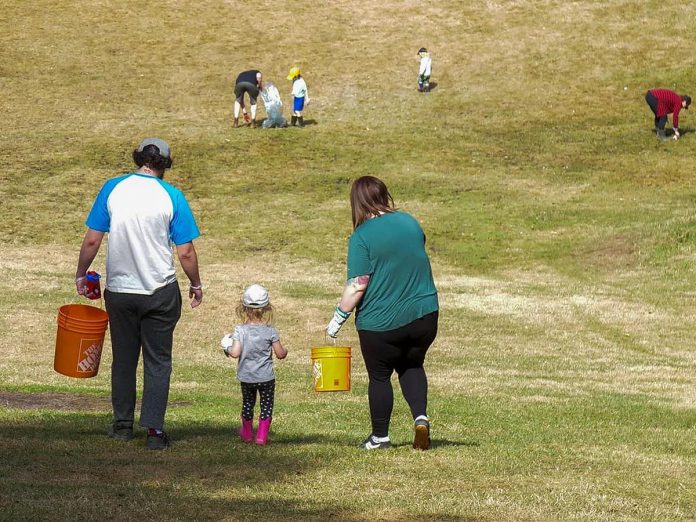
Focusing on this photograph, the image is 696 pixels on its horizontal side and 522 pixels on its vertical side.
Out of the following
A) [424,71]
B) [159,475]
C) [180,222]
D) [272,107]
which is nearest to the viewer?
[159,475]

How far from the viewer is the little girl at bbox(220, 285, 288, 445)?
8764 millimetres

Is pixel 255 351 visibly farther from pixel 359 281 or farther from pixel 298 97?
pixel 298 97

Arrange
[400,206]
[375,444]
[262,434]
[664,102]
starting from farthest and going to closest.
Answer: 1. [664,102]
2. [400,206]
3. [262,434]
4. [375,444]

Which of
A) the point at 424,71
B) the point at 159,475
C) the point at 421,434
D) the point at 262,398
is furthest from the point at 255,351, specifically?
the point at 424,71

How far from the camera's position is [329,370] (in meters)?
9.01

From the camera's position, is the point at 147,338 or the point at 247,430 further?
the point at 247,430

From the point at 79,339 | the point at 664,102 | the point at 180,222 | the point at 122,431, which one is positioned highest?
the point at 664,102

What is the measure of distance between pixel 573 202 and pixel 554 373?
13.9 meters

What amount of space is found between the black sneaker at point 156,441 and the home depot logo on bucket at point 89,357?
0.89 meters

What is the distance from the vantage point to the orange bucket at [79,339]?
8781mm

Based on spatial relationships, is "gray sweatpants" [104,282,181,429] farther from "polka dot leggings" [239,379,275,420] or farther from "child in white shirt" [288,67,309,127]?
"child in white shirt" [288,67,309,127]

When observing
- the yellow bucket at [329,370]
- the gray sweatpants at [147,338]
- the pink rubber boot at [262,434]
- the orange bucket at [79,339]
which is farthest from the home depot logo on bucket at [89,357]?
the yellow bucket at [329,370]

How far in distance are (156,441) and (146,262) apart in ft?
4.20

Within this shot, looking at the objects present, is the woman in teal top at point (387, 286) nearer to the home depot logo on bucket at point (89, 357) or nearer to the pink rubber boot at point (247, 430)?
the pink rubber boot at point (247, 430)
